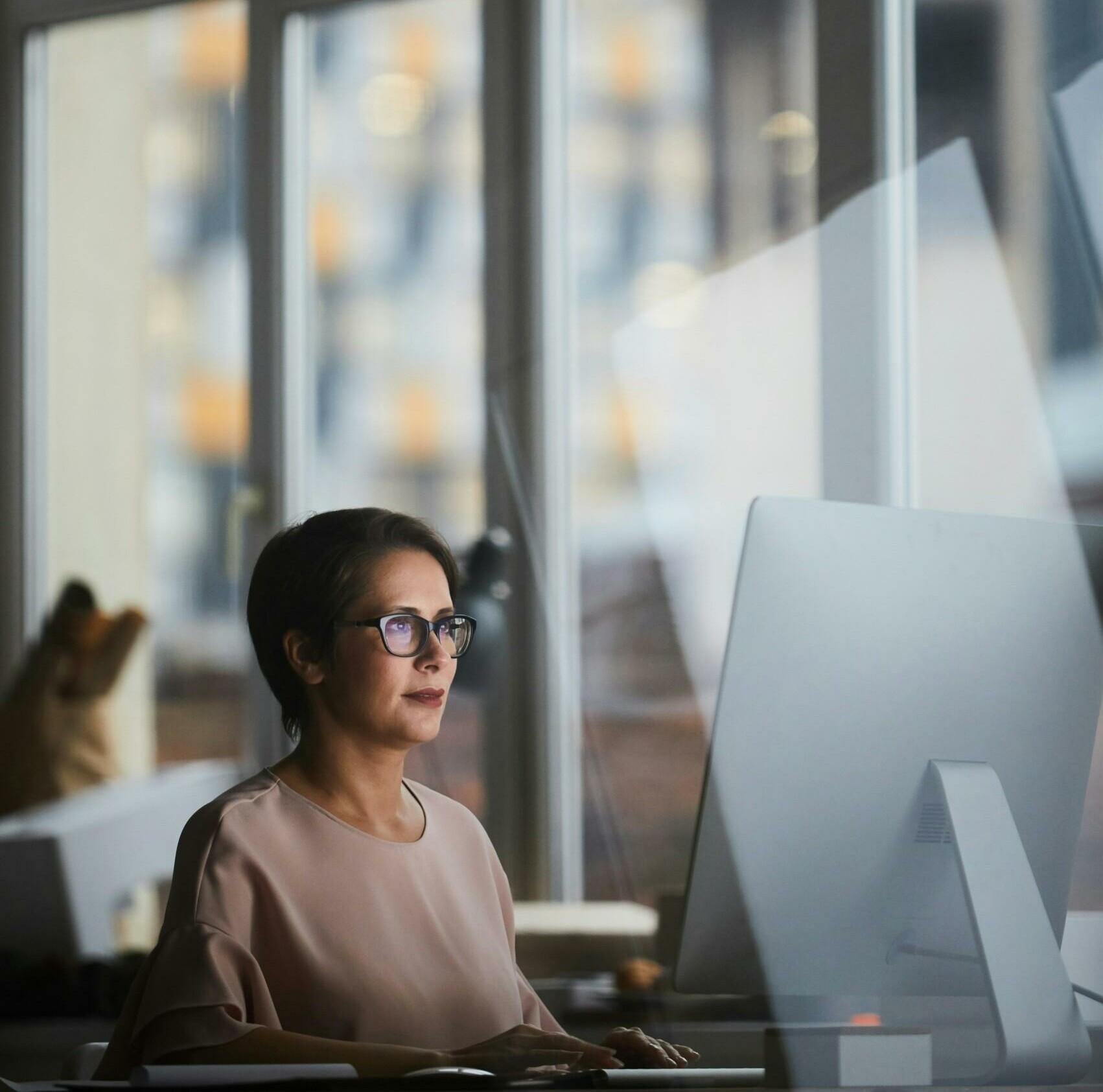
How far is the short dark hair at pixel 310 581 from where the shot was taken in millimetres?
1127

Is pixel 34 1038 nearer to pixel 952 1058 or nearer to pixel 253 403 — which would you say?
pixel 253 403

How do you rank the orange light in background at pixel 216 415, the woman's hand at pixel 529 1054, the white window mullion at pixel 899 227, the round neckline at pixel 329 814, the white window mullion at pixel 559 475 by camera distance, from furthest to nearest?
the orange light in background at pixel 216 415 → the white window mullion at pixel 559 475 → the white window mullion at pixel 899 227 → the round neckline at pixel 329 814 → the woman's hand at pixel 529 1054

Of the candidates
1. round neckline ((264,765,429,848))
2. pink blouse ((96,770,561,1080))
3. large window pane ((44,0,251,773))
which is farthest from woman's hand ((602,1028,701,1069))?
large window pane ((44,0,251,773))

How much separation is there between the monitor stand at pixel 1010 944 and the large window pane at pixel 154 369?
2.25 metres

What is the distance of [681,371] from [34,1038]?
175 centimetres

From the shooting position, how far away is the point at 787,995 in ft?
3.49

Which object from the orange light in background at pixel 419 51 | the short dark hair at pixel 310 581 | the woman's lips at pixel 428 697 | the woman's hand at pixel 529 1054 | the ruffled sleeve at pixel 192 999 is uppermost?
the orange light in background at pixel 419 51

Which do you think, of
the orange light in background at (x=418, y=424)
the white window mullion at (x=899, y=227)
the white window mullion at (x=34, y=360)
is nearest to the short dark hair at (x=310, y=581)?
the white window mullion at (x=899, y=227)

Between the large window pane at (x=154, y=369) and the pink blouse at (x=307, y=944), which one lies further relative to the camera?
the large window pane at (x=154, y=369)

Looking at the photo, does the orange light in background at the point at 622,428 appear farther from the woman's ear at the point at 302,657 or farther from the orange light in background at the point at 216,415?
the woman's ear at the point at 302,657

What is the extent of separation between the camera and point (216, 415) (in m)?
3.11

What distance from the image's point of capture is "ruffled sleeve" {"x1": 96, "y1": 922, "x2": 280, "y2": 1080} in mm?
965

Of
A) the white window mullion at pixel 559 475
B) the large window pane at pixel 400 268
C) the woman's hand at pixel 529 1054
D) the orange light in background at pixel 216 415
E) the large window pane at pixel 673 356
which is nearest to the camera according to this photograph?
the woman's hand at pixel 529 1054

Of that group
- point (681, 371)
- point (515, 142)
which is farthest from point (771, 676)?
point (515, 142)
